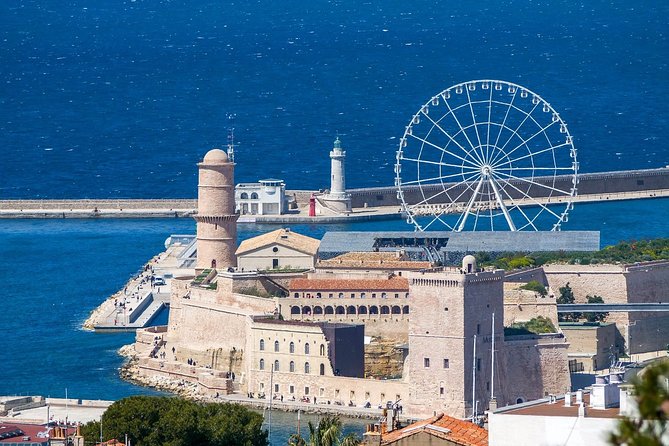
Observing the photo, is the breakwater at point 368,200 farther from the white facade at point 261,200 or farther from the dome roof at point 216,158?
the dome roof at point 216,158

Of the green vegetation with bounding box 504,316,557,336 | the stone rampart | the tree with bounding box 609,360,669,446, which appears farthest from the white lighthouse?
the tree with bounding box 609,360,669,446

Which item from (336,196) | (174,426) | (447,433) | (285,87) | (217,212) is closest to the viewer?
(447,433)

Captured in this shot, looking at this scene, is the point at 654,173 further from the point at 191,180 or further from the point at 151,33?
the point at 151,33

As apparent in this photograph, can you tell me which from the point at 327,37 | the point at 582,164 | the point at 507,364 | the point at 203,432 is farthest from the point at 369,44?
the point at 203,432

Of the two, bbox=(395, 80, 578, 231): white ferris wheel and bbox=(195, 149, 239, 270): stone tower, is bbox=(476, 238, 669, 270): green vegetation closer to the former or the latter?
bbox=(395, 80, 578, 231): white ferris wheel

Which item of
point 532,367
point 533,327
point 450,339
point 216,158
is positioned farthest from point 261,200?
point 450,339

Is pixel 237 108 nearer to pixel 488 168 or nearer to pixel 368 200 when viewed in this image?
Result: pixel 368 200
